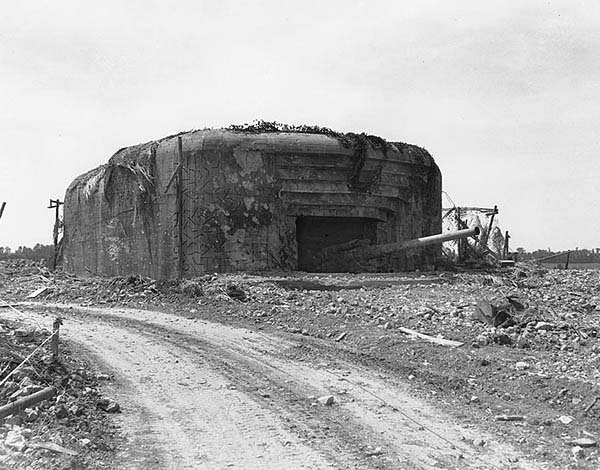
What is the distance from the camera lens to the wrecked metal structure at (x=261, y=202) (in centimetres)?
1662

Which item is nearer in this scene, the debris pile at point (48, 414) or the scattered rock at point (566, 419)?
the debris pile at point (48, 414)

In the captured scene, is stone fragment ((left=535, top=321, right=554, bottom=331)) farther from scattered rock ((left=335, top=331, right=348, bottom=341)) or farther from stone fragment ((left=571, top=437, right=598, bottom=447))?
stone fragment ((left=571, top=437, right=598, bottom=447))

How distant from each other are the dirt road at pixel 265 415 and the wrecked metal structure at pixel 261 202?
7.42m

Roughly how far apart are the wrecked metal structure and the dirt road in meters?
7.42

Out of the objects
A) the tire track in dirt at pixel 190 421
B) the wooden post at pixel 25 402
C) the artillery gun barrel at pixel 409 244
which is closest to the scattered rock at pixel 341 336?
the tire track in dirt at pixel 190 421

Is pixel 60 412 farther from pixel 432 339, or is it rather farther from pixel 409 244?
pixel 409 244

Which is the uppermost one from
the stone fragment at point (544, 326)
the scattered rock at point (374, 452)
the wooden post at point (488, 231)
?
the wooden post at point (488, 231)

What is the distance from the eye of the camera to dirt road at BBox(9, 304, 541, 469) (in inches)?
189

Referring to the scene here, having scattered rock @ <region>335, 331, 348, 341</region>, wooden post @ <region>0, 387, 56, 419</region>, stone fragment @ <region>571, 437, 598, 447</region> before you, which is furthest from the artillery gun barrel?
wooden post @ <region>0, 387, 56, 419</region>

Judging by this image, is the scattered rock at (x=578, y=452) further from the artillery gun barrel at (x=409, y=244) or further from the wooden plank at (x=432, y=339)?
the artillery gun barrel at (x=409, y=244)

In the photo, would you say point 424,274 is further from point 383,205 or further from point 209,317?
point 209,317

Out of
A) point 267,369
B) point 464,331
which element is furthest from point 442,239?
point 267,369

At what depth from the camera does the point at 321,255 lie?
18234 millimetres

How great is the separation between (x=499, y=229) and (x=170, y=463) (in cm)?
2442
